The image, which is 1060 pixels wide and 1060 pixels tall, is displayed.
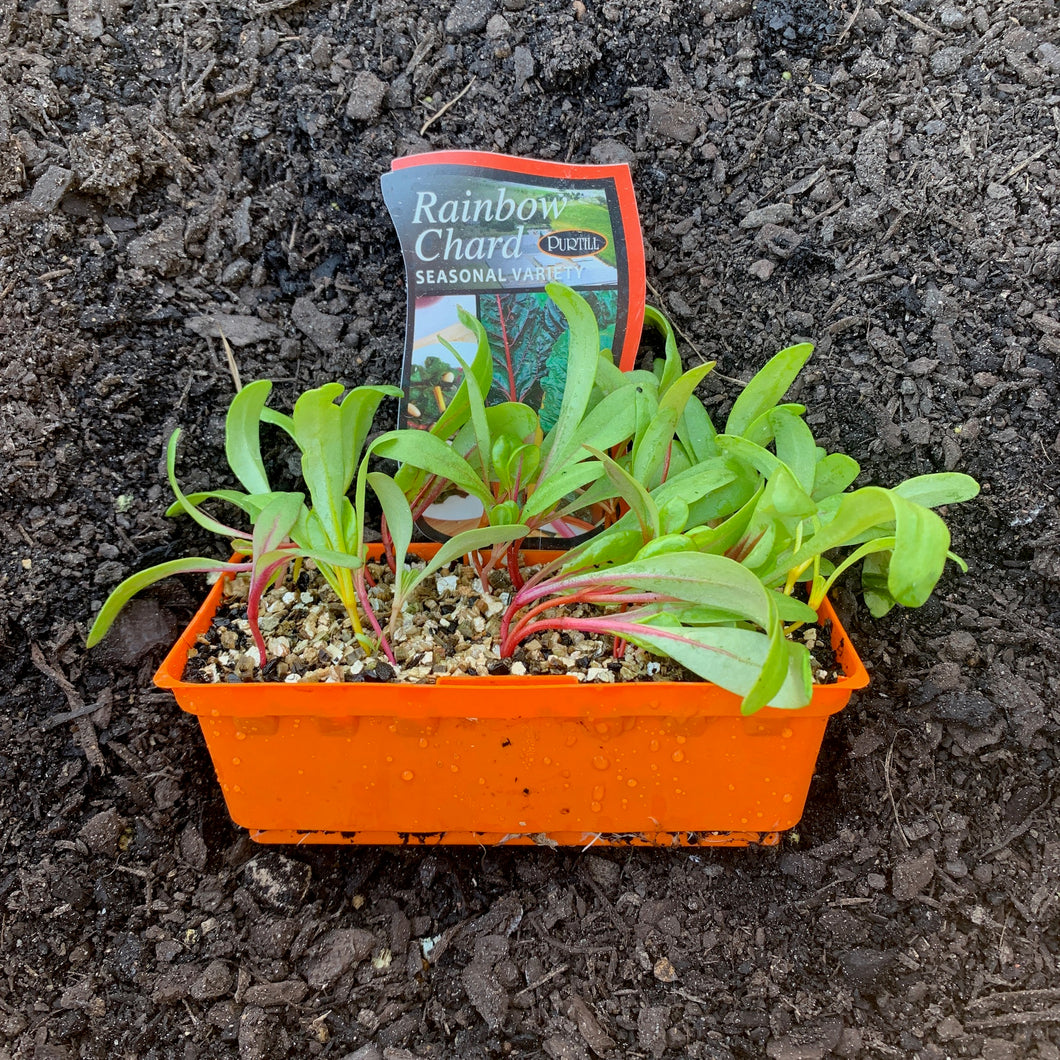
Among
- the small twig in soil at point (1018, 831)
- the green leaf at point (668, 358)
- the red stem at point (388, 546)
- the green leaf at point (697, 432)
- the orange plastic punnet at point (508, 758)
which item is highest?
the green leaf at point (668, 358)

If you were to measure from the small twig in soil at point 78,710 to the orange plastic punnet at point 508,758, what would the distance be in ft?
0.76

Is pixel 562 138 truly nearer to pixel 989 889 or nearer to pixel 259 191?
pixel 259 191

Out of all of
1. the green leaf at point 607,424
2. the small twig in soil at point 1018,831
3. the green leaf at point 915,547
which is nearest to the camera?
the green leaf at point 915,547

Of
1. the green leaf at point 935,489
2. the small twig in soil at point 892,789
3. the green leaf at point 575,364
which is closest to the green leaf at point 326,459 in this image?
the green leaf at point 575,364

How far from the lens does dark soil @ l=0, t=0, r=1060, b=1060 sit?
2.96ft

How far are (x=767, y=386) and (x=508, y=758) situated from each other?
470 mm

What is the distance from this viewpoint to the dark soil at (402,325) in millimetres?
901

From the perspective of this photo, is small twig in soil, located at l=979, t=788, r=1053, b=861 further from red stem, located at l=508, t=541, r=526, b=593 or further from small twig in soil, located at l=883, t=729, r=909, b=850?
red stem, located at l=508, t=541, r=526, b=593

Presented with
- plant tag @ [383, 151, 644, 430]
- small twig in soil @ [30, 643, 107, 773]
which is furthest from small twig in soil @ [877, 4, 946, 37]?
small twig in soil @ [30, 643, 107, 773]

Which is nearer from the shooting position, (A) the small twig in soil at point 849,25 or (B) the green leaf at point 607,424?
(B) the green leaf at point 607,424

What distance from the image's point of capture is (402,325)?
1.03 metres

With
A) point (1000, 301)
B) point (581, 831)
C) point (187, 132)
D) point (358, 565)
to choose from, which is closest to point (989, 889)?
point (581, 831)

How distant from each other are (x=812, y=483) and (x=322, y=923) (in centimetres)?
70

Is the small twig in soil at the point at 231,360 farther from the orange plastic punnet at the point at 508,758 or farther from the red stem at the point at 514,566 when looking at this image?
the red stem at the point at 514,566
